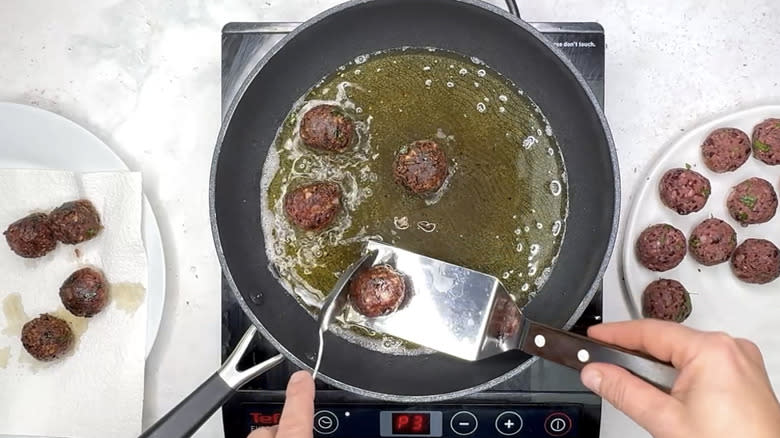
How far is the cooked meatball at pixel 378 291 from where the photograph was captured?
113 centimetres

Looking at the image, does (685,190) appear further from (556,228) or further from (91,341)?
(91,341)

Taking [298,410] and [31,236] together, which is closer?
[298,410]

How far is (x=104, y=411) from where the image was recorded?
130cm

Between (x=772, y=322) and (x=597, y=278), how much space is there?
46 cm

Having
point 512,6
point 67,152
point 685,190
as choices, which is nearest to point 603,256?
point 685,190

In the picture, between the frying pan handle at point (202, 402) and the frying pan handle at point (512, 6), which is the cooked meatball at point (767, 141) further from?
the frying pan handle at point (202, 402)

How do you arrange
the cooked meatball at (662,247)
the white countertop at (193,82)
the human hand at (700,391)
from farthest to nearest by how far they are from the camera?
1. the white countertop at (193,82)
2. the cooked meatball at (662,247)
3. the human hand at (700,391)

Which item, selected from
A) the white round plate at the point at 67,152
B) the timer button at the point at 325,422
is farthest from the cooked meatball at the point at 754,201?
the white round plate at the point at 67,152

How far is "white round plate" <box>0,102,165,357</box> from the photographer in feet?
4.23

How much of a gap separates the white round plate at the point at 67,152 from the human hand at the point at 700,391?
803 mm

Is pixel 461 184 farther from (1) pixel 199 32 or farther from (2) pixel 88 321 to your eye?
(2) pixel 88 321

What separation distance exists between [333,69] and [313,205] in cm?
26

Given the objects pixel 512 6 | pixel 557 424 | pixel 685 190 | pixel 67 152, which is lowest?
pixel 557 424

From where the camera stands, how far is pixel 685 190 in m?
1.24
